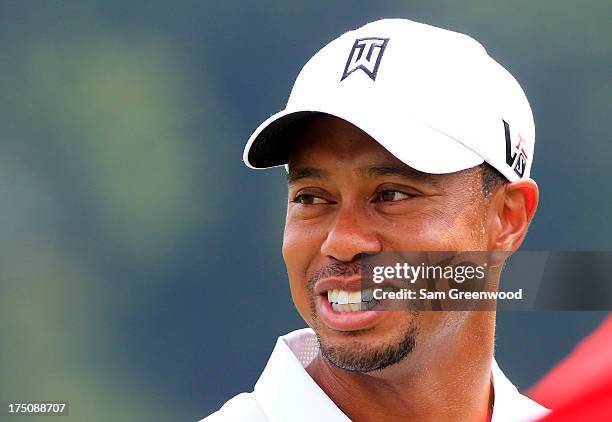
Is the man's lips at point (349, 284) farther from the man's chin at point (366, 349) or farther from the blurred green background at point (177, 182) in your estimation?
the blurred green background at point (177, 182)

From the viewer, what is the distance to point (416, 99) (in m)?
1.37

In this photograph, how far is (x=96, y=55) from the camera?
3301mm

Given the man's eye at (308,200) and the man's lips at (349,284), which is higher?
the man's eye at (308,200)

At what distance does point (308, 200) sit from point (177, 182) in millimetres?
1863

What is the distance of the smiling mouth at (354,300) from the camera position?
1.33m

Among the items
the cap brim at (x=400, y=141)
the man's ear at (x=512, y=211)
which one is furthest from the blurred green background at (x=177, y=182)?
the cap brim at (x=400, y=141)

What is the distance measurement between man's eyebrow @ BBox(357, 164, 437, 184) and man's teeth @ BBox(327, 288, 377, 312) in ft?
0.44

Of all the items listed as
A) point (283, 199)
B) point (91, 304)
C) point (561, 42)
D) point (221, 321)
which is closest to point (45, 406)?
point (91, 304)

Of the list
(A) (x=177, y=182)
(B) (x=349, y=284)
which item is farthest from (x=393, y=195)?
(A) (x=177, y=182)

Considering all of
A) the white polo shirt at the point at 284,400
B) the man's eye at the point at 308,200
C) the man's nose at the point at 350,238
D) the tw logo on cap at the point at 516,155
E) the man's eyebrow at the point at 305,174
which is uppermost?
the tw logo on cap at the point at 516,155

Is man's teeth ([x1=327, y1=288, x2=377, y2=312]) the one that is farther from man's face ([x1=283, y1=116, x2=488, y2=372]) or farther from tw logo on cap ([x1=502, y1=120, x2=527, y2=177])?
tw logo on cap ([x1=502, y1=120, x2=527, y2=177])

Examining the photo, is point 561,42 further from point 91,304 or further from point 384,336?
point 384,336

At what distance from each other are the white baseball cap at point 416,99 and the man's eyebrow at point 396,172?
0.03 m

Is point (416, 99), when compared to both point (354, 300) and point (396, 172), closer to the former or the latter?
point (396, 172)
